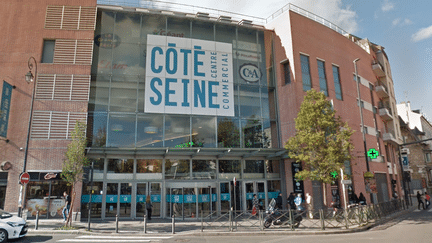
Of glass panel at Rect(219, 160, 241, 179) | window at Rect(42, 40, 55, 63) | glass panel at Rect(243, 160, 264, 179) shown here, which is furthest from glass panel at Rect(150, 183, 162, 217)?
window at Rect(42, 40, 55, 63)

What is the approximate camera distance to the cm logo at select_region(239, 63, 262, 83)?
2353cm

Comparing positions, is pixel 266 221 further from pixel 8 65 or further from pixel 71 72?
pixel 8 65

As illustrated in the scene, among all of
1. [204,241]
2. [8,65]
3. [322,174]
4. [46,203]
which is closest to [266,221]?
[204,241]

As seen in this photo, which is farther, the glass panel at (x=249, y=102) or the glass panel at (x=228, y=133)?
the glass panel at (x=249, y=102)

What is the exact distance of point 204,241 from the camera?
12.0m

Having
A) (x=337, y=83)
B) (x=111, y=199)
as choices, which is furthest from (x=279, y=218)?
(x=337, y=83)

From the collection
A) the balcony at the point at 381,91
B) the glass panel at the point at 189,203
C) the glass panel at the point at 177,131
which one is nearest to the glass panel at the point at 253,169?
the glass panel at the point at 189,203

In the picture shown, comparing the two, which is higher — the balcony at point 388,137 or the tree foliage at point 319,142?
the balcony at point 388,137

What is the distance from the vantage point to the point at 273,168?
22875 millimetres

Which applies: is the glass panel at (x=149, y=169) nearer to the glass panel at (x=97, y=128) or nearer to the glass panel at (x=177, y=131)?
the glass panel at (x=177, y=131)

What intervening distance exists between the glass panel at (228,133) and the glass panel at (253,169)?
5.84 feet

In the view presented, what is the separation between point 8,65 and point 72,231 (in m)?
12.4

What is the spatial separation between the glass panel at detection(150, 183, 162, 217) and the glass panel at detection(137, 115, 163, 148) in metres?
2.79

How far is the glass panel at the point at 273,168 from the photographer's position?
74.5 ft
